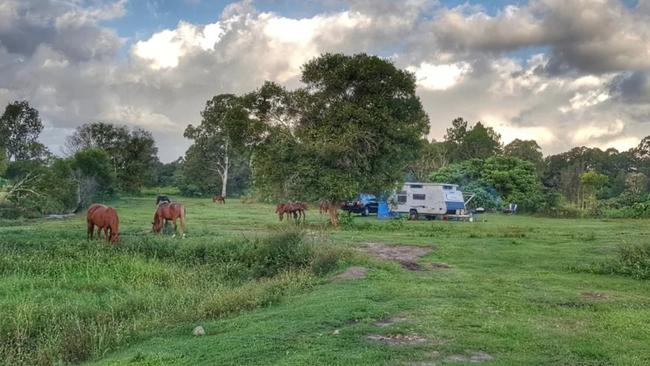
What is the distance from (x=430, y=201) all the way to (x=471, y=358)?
34.0 metres

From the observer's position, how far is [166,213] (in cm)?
2334

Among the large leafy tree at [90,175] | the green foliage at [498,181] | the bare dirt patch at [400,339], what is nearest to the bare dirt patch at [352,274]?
the bare dirt patch at [400,339]

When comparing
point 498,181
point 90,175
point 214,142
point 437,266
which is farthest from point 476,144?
point 437,266

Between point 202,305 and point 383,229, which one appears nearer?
point 202,305

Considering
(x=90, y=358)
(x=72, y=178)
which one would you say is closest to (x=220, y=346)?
(x=90, y=358)

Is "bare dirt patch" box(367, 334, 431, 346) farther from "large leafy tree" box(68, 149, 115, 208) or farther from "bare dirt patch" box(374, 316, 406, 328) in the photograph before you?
"large leafy tree" box(68, 149, 115, 208)

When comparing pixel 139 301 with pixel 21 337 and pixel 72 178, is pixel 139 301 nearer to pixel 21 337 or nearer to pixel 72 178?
pixel 21 337

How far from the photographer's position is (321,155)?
1138 inches

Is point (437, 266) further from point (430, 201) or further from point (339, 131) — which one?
point (430, 201)

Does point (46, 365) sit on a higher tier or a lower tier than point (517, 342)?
lower

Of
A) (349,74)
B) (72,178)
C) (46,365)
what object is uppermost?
(349,74)

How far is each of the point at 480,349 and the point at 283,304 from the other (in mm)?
4655

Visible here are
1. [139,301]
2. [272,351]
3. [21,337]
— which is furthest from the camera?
[139,301]

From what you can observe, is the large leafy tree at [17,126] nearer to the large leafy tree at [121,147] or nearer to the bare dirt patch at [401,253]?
the large leafy tree at [121,147]
